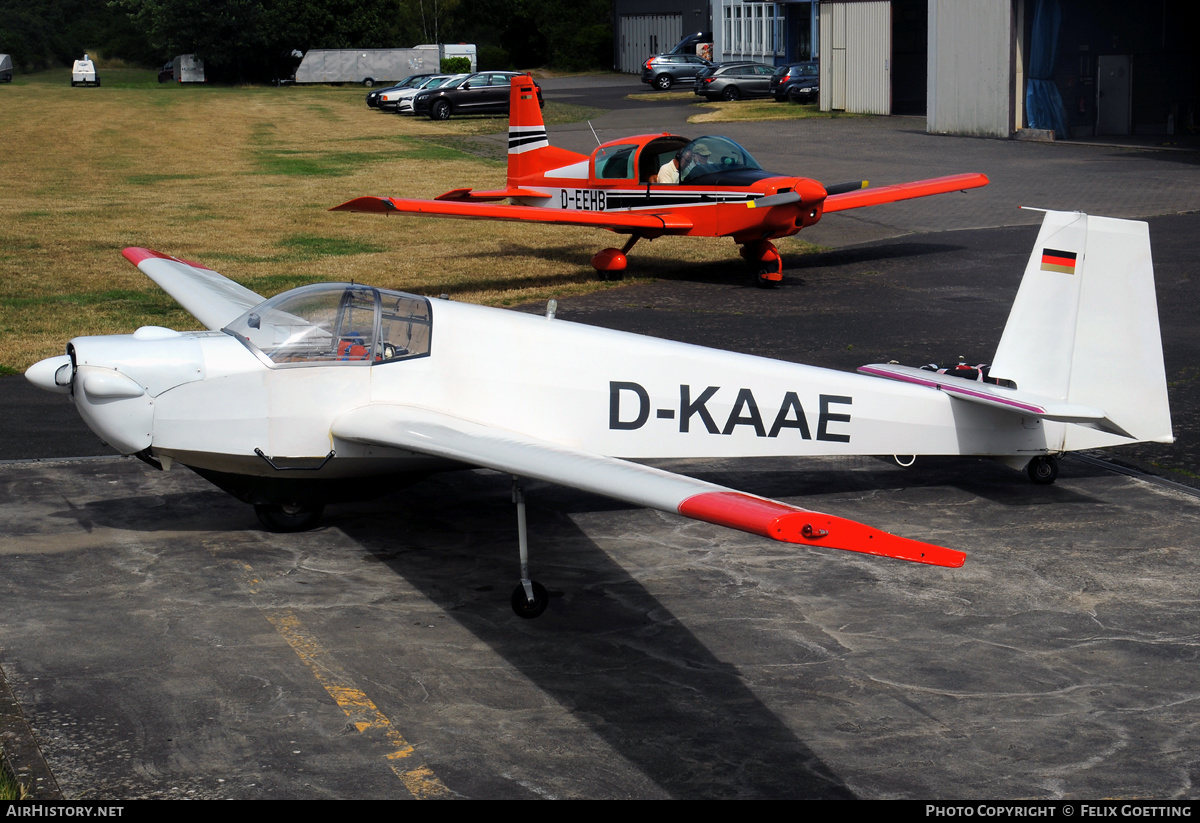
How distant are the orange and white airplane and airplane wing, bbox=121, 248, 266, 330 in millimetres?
4816

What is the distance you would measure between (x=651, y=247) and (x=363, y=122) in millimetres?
32196

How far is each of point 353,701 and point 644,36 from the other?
3104 inches

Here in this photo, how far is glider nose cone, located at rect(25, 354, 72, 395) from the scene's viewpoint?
7898 millimetres

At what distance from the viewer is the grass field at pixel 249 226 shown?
59.7 ft

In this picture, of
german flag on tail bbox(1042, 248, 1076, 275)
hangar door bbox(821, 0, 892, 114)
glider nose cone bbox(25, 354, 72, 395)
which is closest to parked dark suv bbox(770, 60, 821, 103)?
hangar door bbox(821, 0, 892, 114)

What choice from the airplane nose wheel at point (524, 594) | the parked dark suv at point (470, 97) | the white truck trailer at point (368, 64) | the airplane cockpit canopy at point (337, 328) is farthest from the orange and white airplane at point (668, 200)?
the white truck trailer at point (368, 64)

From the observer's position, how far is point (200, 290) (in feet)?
37.7

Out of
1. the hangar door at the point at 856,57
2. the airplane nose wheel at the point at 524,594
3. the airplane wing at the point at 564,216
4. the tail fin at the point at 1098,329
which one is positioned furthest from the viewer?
the hangar door at the point at 856,57

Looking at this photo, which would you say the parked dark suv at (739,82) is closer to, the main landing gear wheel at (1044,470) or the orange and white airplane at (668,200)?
the orange and white airplane at (668,200)

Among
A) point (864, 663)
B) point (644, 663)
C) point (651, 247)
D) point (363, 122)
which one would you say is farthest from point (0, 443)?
point (363, 122)

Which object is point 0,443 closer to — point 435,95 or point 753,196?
point 753,196

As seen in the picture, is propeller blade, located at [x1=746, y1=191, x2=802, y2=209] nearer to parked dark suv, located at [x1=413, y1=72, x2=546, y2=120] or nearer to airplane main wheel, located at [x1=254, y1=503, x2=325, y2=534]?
airplane main wheel, located at [x1=254, y1=503, x2=325, y2=534]

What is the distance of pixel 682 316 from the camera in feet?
54.2

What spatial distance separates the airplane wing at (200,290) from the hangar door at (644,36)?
69.6m
